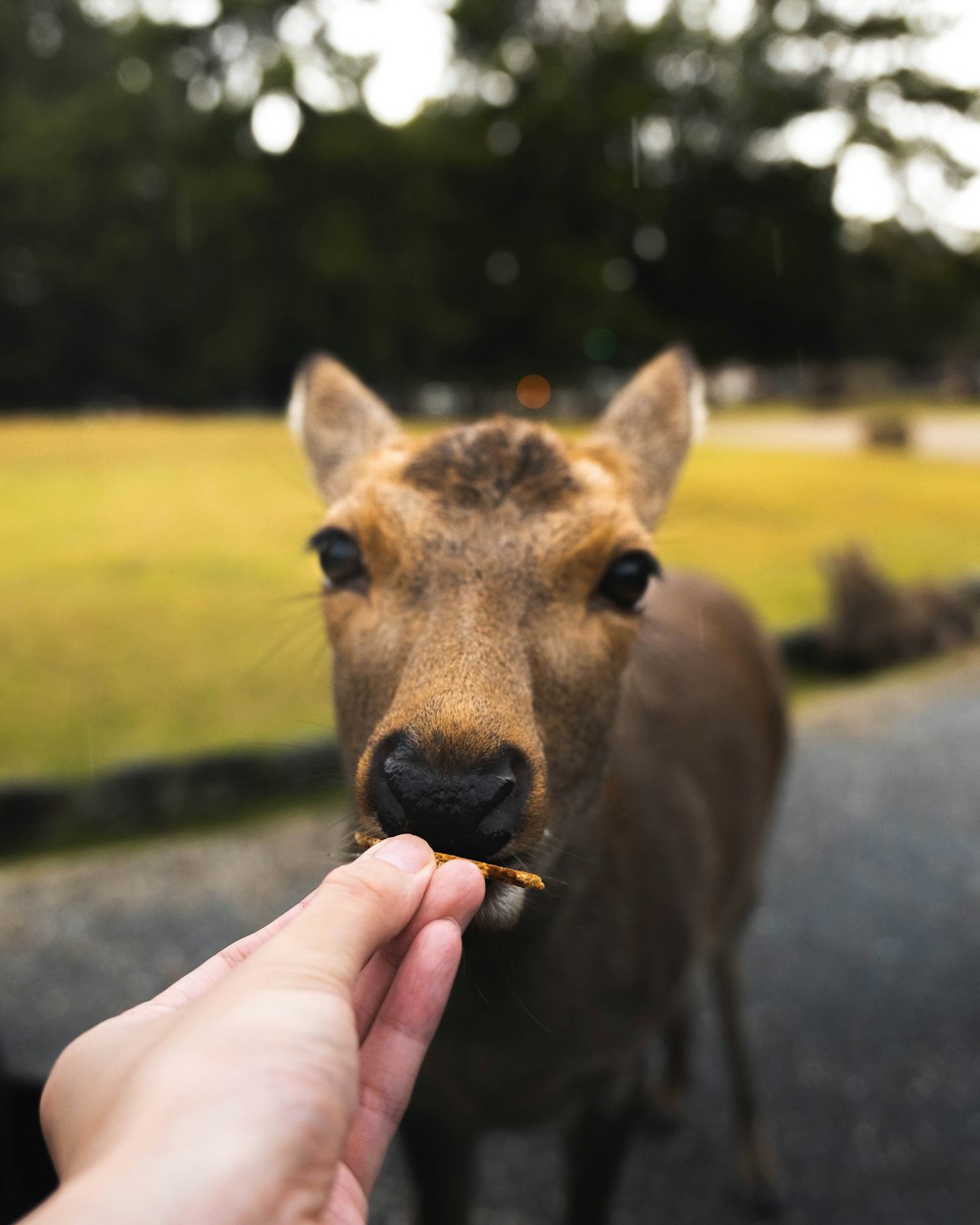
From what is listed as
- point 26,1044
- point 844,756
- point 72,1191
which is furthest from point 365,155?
point 72,1191

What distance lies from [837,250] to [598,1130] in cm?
1218

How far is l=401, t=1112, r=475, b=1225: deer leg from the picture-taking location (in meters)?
2.67

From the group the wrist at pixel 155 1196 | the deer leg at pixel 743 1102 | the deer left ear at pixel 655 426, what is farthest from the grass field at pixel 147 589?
the wrist at pixel 155 1196

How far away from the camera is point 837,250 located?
12156 mm

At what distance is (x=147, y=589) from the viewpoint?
23.1 feet

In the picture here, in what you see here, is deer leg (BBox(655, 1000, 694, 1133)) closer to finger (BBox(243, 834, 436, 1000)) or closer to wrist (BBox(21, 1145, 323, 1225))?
finger (BBox(243, 834, 436, 1000))

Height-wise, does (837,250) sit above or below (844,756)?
above

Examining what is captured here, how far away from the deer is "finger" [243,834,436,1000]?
24cm

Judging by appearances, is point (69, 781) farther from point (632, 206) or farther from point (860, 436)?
point (860, 436)

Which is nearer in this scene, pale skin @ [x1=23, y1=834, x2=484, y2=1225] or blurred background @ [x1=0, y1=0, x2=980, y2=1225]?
pale skin @ [x1=23, y1=834, x2=484, y2=1225]

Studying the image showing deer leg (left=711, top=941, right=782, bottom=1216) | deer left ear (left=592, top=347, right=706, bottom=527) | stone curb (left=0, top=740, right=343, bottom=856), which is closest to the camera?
deer left ear (left=592, top=347, right=706, bottom=527)

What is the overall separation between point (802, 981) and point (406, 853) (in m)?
4.41

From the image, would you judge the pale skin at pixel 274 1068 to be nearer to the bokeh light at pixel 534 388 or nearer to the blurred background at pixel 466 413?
the blurred background at pixel 466 413

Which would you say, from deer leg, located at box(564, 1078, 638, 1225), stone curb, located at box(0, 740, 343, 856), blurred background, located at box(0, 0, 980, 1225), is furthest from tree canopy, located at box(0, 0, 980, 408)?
deer leg, located at box(564, 1078, 638, 1225)
